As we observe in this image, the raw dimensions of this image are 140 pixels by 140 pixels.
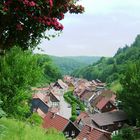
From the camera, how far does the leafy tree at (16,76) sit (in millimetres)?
17812

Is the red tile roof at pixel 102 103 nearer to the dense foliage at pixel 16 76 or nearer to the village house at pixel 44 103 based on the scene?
the village house at pixel 44 103

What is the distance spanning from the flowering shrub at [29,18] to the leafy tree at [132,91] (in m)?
35.0

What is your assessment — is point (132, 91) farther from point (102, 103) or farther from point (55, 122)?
point (102, 103)

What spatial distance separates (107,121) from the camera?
5250 centimetres

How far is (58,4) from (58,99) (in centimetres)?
6107

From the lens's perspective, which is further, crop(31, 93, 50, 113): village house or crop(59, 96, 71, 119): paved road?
crop(59, 96, 71, 119): paved road

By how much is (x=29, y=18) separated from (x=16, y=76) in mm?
11304

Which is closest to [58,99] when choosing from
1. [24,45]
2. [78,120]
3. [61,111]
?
[61,111]

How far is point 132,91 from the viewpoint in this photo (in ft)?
141

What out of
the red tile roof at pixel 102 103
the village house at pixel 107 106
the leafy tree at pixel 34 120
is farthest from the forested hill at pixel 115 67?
the leafy tree at pixel 34 120

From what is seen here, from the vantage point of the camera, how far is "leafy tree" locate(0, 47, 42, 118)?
17.8 metres

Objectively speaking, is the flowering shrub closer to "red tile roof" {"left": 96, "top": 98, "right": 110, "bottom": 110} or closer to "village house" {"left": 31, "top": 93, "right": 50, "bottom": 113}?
"village house" {"left": 31, "top": 93, "right": 50, "bottom": 113}

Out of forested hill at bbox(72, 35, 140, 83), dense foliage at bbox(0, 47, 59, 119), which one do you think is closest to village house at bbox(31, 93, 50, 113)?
dense foliage at bbox(0, 47, 59, 119)

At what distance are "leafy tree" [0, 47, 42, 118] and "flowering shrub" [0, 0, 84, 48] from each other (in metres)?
9.82
